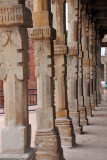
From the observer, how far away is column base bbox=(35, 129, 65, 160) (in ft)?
22.5

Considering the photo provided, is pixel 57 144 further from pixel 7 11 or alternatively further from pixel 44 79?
pixel 7 11

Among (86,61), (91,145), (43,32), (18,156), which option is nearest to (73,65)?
(91,145)

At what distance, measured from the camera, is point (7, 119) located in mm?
4777

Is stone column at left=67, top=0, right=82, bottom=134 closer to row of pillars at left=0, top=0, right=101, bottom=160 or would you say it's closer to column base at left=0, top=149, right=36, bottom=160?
row of pillars at left=0, top=0, right=101, bottom=160

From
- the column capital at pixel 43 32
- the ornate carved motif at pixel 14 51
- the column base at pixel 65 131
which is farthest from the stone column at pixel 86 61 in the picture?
the ornate carved motif at pixel 14 51

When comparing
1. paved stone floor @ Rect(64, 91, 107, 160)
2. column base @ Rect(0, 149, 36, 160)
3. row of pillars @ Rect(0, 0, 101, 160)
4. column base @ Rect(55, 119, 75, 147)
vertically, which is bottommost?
paved stone floor @ Rect(64, 91, 107, 160)

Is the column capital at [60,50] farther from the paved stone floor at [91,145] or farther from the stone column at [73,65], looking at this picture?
the paved stone floor at [91,145]

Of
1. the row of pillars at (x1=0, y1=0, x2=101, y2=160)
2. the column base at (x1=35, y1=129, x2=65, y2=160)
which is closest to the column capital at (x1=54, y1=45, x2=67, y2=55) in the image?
the row of pillars at (x1=0, y1=0, x2=101, y2=160)

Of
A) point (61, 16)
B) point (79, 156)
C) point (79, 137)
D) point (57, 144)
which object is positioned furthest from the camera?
point (79, 137)

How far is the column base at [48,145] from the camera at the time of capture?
685 cm

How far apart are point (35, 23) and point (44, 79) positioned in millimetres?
1214

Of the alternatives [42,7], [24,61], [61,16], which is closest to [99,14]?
[61,16]

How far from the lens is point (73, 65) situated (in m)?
10.9

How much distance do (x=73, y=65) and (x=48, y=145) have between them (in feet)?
14.7
